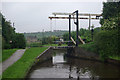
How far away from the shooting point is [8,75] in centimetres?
1117

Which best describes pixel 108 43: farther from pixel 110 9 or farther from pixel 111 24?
pixel 110 9

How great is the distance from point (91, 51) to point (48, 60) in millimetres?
7265

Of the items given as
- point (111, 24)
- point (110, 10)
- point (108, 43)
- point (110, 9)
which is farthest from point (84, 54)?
point (110, 9)

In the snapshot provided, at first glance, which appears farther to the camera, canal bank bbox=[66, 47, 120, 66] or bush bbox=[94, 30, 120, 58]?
canal bank bbox=[66, 47, 120, 66]

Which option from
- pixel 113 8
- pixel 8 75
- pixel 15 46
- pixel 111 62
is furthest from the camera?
pixel 15 46

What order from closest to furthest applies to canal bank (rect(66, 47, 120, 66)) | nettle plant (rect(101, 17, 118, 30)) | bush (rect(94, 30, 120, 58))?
bush (rect(94, 30, 120, 58)) → canal bank (rect(66, 47, 120, 66)) → nettle plant (rect(101, 17, 118, 30))

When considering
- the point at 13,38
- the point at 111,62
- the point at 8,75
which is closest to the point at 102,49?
the point at 111,62

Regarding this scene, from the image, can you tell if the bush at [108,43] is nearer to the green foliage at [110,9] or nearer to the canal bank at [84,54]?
the canal bank at [84,54]

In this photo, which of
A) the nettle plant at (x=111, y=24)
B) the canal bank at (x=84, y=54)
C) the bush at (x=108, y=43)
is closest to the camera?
the bush at (x=108, y=43)

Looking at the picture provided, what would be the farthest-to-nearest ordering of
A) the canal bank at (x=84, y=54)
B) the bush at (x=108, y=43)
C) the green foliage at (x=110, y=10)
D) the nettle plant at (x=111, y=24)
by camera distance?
the green foliage at (x=110, y=10)
the nettle plant at (x=111, y=24)
the canal bank at (x=84, y=54)
the bush at (x=108, y=43)

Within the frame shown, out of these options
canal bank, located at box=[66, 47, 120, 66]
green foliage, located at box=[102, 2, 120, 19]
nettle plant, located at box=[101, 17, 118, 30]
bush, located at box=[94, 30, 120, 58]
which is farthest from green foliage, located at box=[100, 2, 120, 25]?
canal bank, located at box=[66, 47, 120, 66]

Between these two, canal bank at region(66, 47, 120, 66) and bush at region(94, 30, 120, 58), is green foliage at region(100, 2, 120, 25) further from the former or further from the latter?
canal bank at region(66, 47, 120, 66)

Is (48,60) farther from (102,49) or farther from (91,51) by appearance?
(102,49)

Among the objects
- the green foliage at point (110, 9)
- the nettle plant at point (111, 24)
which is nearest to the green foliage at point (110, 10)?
the green foliage at point (110, 9)
